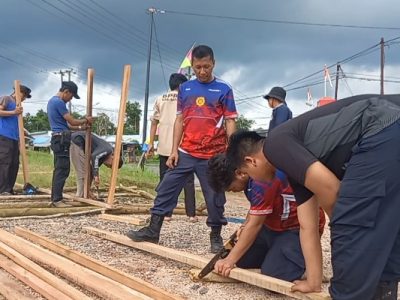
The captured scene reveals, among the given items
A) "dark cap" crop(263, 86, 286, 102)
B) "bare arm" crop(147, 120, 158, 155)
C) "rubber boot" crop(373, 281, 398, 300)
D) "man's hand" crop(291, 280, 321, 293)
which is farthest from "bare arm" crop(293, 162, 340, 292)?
"bare arm" crop(147, 120, 158, 155)

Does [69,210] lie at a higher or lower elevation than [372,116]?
lower

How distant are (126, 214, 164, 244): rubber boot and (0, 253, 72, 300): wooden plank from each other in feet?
3.51

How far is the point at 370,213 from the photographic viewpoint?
7.42 ft

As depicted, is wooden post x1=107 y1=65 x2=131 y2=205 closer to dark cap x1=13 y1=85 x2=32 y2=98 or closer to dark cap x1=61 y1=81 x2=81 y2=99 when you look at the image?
dark cap x1=61 y1=81 x2=81 y2=99

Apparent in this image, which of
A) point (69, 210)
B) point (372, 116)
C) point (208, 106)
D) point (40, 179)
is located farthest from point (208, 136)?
point (40, 179)

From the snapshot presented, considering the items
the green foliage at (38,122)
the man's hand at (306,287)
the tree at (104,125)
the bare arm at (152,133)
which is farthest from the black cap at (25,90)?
the green foliage at (38,122)

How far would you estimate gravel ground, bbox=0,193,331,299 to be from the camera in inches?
134

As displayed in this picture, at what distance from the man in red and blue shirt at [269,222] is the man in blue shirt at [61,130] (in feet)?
13.3

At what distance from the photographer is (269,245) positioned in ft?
12.1

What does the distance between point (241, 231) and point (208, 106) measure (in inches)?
57.5

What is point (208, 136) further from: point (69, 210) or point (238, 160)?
point (69, 210)

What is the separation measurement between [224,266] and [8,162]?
18.3ft

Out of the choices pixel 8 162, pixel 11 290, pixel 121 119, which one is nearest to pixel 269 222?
pixel 11 290

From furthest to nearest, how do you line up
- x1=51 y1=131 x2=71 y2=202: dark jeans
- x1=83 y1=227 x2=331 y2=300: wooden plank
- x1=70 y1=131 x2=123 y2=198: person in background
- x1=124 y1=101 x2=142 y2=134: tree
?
x1=124 y1=101 x2=142 y2=134: tree
x1=70 y1=131 x2=123 y2=198: person in background
x1=51 y1=131 x2=71 y2=202: dark jeans
x1=83 y1=227 x2=331 y2=300: wooden plank
